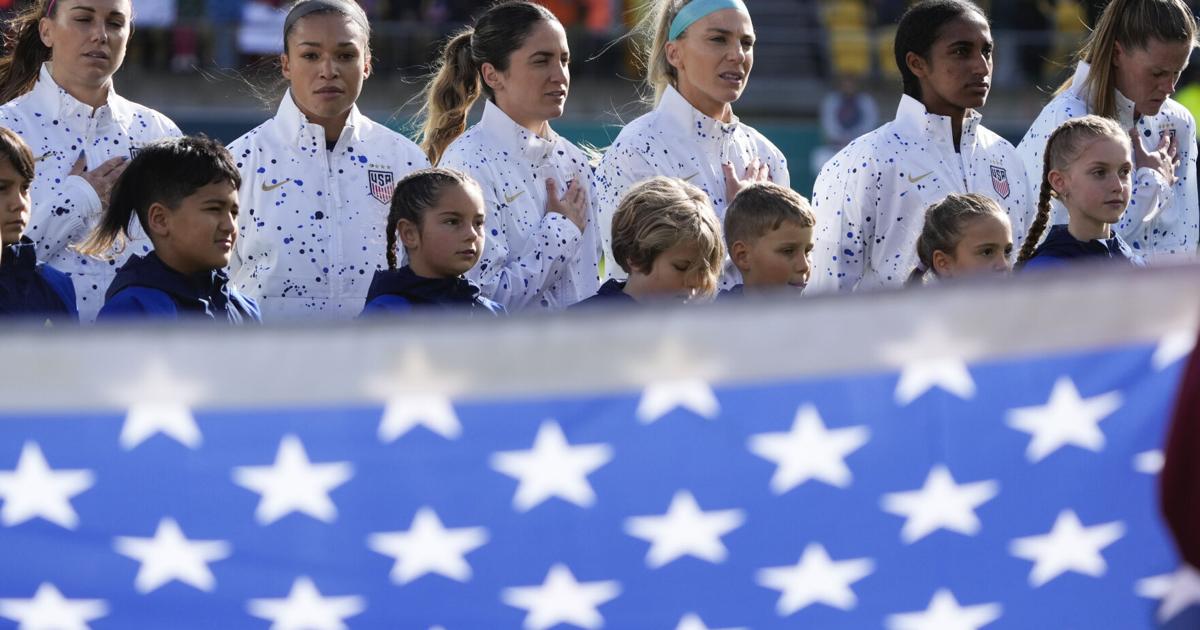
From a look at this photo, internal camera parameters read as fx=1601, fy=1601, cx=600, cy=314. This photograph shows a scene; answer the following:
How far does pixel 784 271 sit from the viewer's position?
4.36 m

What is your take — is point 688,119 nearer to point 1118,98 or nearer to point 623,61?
point 1118,98

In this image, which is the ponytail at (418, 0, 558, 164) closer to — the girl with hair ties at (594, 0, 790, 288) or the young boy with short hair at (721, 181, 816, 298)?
the girl with hair ties at (594, 0, 790, 288)

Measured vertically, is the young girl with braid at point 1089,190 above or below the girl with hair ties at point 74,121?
below

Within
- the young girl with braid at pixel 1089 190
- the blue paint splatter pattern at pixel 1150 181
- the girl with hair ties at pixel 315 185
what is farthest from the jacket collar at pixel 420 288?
the blue paint splatter pattern at pixel 1150 181

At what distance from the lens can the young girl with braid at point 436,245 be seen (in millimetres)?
3975

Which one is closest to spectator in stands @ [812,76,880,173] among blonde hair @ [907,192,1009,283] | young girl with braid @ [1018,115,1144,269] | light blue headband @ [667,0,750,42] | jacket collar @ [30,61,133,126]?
light blue headband @ [667,0,750,42]

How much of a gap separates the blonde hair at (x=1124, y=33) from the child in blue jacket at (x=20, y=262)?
3.50m

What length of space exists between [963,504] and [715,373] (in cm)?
40

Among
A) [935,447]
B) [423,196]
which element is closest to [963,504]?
[935,447]

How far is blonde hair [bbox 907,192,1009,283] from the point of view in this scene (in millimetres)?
4406

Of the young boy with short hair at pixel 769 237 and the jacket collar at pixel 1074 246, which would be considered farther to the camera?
the jacket collar at pixel 1074 246

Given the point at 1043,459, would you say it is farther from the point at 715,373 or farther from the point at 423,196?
the point at 423,196

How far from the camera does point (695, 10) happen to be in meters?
4.98

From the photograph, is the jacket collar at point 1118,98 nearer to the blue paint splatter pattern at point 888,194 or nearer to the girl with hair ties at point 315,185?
the blue paint splatter pattern at point 888,194
